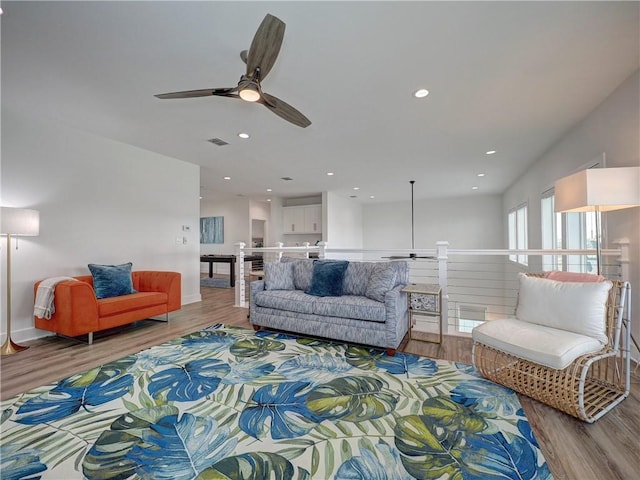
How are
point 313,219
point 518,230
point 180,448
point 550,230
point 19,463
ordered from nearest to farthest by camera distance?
point 19,463
point 180,448
point 550,230
point 518,230
point 313,219

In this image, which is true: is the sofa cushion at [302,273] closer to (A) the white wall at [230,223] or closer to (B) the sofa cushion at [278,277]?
(B) the sofa cushion at [278,277]

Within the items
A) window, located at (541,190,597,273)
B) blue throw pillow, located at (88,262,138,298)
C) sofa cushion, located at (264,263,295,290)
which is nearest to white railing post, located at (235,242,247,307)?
sofa cushion, located at (264,263,295,290)

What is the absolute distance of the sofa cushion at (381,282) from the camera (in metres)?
3.06


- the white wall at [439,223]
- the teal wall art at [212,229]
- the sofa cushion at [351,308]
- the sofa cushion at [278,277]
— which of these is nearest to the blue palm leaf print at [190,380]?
the sofa cushion at [351,308]

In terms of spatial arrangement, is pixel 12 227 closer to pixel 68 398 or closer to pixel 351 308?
pixel 68 398

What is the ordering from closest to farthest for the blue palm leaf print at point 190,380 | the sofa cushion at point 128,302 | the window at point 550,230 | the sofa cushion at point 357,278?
the blue palm leaf print at point 190,380
the sofa cushion at point 128,302
the sofa cushion at point 357,278
the window at point 550,230

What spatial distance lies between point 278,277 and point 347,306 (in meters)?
1.16

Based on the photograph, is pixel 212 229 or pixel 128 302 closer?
pixel 128 302

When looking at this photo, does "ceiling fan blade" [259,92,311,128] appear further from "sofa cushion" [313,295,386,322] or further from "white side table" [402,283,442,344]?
"white side table" [402,283,442,344]

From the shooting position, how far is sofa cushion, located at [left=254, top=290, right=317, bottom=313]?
3279 millimetres

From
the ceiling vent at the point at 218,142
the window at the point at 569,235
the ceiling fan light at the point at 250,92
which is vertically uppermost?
the ceiling vent at the point at 218,142

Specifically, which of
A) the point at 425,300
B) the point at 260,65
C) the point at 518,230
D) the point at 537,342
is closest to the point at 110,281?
the point at 260,65

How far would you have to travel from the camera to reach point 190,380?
2.35 metres

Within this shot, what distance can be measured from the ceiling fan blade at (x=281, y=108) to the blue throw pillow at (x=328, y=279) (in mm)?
1741
